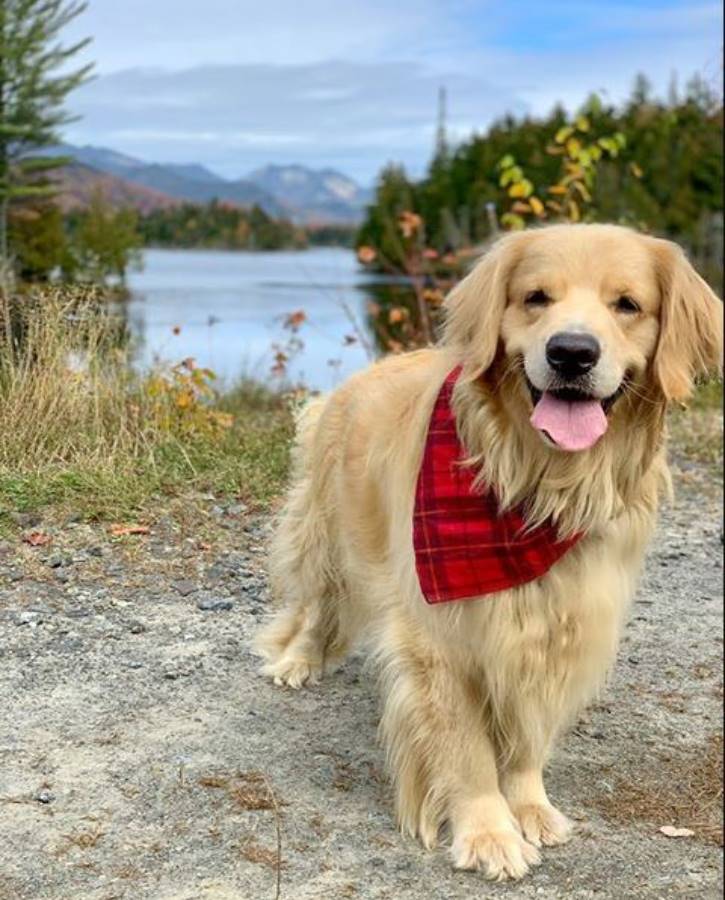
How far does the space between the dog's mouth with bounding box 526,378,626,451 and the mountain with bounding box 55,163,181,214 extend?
44956mm

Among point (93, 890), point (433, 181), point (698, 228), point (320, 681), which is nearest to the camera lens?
point (93, 890)

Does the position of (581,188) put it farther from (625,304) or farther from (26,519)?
(625,304)

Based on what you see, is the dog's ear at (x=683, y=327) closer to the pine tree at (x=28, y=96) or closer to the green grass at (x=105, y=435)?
the green grass at (x=105, y=435)

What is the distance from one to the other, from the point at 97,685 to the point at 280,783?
89cm

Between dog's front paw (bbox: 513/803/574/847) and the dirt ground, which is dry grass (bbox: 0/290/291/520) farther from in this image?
dog's front paw (bbox: 513/803/574/847)

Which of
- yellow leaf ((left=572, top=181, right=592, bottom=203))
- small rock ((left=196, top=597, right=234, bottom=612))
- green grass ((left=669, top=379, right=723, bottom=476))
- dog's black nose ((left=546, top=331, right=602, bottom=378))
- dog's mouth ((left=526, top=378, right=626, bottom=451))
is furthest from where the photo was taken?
yellow leaf ((left=572, top=181, right=592, bottom=203))

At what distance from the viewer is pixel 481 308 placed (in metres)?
2.86

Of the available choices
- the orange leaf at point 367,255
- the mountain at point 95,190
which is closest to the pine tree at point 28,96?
the mountain at point 95,190

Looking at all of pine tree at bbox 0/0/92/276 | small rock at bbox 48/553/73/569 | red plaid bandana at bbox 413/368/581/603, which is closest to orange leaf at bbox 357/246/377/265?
small rock at bbox 48/553/73/569

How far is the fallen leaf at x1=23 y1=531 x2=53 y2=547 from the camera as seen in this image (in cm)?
492

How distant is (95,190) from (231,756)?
1781 inches

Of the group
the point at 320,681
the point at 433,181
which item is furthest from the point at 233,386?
the point at 433,181

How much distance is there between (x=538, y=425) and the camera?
2682 millimetres

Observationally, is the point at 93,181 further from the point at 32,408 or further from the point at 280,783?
the point at 280,783
